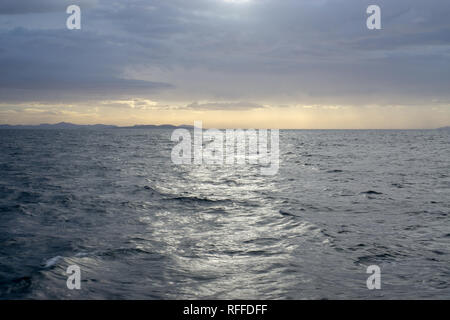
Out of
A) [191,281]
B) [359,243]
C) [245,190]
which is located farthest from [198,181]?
[191,281]

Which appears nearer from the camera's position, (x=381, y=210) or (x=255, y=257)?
(x=255, y=257)

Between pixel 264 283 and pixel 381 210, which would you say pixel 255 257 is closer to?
pixel 264 283

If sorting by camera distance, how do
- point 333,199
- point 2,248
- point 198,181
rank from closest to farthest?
point 2,248, point 333,199, point 198,181

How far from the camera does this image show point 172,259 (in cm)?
1087

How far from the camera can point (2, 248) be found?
11.7 metres

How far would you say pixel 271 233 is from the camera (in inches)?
543
